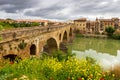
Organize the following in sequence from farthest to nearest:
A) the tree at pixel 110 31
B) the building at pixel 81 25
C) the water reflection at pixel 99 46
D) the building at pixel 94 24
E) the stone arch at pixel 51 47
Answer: the building at pixel 94 24, the building at pixel 81 25, the tree at pixel 110 31, the water reflection at pixel 99 46, the stone arch at pixel 51 47

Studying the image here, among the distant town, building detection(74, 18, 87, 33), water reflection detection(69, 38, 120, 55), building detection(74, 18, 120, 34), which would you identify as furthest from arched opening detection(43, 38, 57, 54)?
building detection(74, 18, 87, 33)

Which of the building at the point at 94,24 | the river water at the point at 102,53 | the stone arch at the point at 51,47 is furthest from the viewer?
the building at the point at 94,24

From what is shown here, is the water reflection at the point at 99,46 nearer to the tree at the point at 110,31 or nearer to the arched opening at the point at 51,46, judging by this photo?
the arched opening at the point at 51,46

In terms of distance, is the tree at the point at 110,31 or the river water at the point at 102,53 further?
the tree at the point at 110,31

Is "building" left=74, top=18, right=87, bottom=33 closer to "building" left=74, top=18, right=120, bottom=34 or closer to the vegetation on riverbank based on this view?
"building" left=74, top=18, right=120, bottom=34

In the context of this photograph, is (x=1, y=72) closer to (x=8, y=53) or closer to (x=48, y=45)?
(x=8, y=53)

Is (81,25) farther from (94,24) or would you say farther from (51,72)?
(51,72)

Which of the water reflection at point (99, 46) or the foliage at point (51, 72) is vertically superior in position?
the foliage at point (51, 72)

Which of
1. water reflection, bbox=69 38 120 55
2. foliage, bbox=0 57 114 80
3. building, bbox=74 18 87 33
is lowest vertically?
water reflection, bbox=69 38 120 55

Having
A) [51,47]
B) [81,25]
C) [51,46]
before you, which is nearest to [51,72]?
[51,46]

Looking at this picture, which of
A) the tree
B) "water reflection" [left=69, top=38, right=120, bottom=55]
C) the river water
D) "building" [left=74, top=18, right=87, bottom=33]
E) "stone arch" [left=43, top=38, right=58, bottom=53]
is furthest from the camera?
"building" [left=74, top=18, right=87, bottom=33]

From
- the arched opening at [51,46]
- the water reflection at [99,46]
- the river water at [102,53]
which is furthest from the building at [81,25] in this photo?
the arched opening at [51,46]

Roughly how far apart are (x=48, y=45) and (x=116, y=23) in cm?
8043

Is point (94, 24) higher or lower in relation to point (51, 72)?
lower
